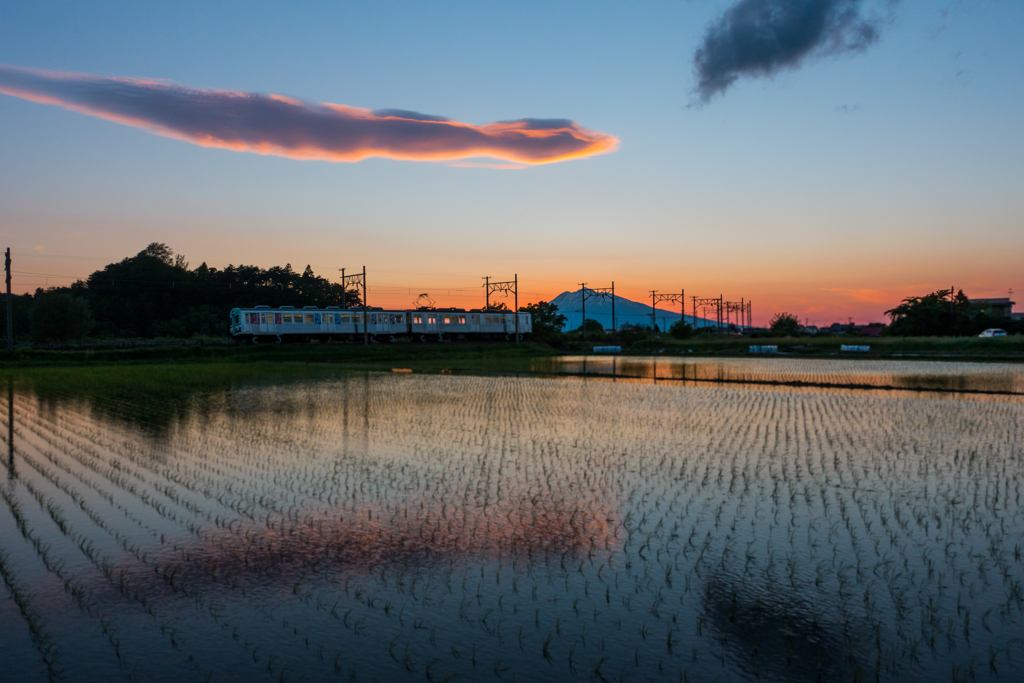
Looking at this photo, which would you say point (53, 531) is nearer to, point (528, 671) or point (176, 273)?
point (528, 671)

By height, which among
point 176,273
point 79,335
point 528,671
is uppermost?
point 176,273

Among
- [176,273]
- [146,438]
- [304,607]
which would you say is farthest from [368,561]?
[176,273]

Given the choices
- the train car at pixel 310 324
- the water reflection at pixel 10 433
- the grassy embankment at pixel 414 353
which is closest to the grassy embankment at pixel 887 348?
the grassy embankment at pixel 414 353

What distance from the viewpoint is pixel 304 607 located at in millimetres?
5973

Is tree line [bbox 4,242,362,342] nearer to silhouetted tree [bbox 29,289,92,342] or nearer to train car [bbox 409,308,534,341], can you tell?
silhouetted tree [bbox 29,289,92,342]

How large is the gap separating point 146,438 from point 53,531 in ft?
24.3

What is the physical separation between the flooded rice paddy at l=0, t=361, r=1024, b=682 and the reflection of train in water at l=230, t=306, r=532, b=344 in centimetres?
4005

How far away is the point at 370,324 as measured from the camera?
2357 inches

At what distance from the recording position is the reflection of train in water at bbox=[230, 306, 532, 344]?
179ft

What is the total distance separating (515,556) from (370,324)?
5426 centimetres

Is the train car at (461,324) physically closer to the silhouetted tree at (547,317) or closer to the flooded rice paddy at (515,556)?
the silhouetted tree at (547,317)

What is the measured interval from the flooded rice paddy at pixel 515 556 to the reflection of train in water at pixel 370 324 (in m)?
40.1

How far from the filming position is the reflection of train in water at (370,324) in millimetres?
54625

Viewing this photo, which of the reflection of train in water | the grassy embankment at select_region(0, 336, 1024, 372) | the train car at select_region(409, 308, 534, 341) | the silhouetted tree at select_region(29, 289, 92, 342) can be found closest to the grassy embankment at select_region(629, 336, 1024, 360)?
the grassy embankment at select_region(0, 336, 1024, 372)
